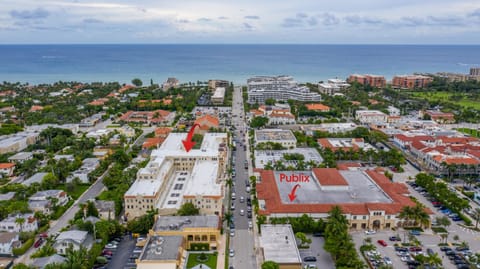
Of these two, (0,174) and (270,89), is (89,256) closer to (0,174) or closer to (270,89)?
(0,174)

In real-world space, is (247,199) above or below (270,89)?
below

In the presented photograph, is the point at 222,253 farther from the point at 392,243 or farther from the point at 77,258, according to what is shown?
the point at 392,243

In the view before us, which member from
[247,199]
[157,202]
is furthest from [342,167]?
[157,202]

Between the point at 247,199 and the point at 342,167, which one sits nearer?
the point at 247,199

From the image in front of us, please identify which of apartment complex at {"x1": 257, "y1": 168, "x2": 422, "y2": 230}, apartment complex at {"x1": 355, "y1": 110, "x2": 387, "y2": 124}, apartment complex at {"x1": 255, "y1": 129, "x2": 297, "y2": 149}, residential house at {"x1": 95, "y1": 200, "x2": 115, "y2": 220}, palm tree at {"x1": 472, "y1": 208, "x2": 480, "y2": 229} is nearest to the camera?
Answer: apartment complex at {"x1": 257, "y1": 168, "x2": 422, "y2": 230}

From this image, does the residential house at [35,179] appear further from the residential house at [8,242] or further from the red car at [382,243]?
the red car at [382,243]

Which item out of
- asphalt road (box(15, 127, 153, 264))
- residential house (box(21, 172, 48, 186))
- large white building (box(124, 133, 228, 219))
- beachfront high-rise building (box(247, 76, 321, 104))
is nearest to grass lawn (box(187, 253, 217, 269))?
large white building (box(124, 133, 228, 219))

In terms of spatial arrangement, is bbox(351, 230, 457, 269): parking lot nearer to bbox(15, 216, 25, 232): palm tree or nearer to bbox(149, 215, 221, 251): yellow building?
bbox(149, 215, 221, 251): yellow building
